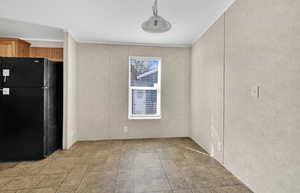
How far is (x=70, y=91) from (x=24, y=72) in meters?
0.83

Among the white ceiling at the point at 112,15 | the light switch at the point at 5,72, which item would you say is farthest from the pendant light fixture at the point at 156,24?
the light switch at the point at 5,72

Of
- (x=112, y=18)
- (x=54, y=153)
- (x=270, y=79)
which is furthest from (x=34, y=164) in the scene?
(x=270, y=79)

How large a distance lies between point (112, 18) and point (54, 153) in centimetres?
269

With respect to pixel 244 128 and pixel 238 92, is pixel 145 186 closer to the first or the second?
pixel 244 128

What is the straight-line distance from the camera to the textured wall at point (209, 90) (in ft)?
8.07

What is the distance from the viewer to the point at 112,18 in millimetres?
2549

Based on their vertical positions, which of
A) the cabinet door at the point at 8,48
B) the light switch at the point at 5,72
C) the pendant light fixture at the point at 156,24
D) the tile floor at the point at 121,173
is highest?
the cabinet door at the point at 8,48

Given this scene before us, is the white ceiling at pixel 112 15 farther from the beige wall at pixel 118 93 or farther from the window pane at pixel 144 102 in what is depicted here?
the window pane at pixel 144 102

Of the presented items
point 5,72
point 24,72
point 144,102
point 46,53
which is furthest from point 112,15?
point 46,53

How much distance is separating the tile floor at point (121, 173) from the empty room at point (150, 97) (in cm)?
2

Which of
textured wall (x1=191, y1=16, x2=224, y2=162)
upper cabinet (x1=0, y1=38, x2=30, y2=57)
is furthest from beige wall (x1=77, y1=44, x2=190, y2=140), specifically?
upper cabinet (x1=0, y1=38, x2=30, y2=57)

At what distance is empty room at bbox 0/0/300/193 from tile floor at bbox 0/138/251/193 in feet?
0.06

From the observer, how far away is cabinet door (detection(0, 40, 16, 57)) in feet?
10.3

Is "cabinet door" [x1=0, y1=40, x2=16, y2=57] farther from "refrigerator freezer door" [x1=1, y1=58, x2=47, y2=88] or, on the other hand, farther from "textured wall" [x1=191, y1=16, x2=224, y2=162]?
"textured wall" [x1=191, y1=16, x2=224, y2=162]
